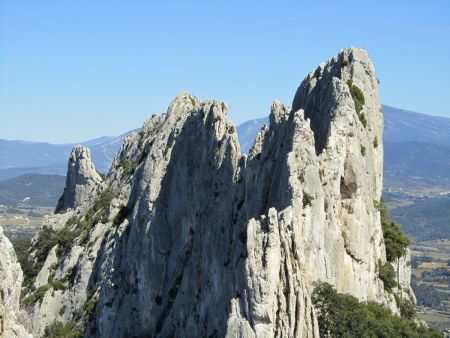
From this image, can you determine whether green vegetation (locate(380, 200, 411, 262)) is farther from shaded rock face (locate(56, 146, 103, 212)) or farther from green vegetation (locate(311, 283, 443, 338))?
shaded rock face (locate(56, 146, 103, 212))

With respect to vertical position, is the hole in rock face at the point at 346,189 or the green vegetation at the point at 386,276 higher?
the hole in rock face at the point at 346,189

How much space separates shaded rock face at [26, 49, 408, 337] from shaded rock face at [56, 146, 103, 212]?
84.5 ft

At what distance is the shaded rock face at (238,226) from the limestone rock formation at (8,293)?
39.4ft

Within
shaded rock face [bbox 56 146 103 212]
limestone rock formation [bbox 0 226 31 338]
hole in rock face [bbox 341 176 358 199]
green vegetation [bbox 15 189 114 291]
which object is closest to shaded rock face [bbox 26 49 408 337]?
hole in rock face [bbox 341 176 358 199]

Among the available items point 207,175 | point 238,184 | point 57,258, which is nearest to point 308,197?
point 238,184

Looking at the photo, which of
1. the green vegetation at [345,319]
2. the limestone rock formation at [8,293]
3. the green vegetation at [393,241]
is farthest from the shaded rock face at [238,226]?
the limestone rock formation at [8,293]

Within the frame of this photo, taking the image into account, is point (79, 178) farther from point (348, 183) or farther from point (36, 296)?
point (348, 183)

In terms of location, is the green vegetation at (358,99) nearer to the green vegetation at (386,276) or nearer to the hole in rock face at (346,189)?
the hole in rock face at (346,189)

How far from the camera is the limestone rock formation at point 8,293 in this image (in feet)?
107

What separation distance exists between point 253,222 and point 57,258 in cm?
5665

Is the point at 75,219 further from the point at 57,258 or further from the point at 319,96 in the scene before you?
the point at 319,96

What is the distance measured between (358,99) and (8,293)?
35546mm

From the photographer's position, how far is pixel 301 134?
4819 centimetres

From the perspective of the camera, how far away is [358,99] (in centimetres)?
5897
